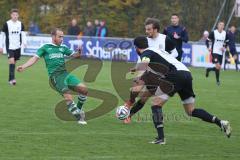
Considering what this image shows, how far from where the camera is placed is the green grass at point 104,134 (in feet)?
30.2

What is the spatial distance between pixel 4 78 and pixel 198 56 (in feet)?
40.0

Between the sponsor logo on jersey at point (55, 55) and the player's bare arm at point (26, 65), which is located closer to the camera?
the player's bare arm at point (26, 65)

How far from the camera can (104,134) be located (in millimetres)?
10922

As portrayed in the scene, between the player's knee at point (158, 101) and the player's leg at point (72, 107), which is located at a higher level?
the player's knee at point (158, 101)

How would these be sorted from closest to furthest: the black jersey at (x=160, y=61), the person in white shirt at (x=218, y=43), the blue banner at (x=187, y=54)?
the black jersey at (x=160, y=61) → the person in white shirt at (x=218, y=43) → the blue banner at (x=187, y=54)

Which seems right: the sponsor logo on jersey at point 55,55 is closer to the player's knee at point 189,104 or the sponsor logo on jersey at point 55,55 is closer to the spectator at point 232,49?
the player's knee at point 189,104

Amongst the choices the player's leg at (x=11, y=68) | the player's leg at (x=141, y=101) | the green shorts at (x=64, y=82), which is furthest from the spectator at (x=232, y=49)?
the green shorts at (x=64, y=82)

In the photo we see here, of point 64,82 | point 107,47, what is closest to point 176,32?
point 64,82

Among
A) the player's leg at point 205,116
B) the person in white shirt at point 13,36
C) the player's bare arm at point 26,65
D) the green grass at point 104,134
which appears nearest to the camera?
the green grass at point 104,134

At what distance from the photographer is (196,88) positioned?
20312 millimetres

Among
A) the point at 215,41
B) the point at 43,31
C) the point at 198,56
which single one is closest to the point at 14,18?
the point at 215,41

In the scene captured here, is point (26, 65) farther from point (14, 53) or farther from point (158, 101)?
point (14, 53)

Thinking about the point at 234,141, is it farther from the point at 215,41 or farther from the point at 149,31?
the point at 215,41

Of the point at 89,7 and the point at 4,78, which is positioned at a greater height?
the point at 89,7
